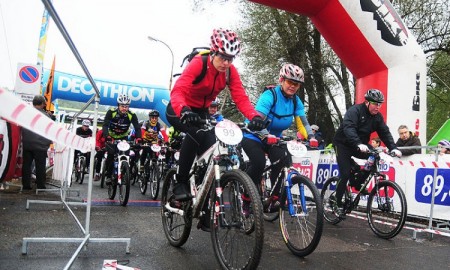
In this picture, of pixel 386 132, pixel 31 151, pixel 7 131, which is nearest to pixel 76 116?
pixel 7 131

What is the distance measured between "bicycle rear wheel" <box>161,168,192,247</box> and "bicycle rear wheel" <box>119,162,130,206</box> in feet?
7.58

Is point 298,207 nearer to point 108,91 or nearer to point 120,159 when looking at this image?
point 120,159

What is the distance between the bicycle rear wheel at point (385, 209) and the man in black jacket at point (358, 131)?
464mm

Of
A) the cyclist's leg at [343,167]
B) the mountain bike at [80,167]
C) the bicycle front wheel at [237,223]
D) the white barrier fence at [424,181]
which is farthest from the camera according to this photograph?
the mountain bike at [80,167]

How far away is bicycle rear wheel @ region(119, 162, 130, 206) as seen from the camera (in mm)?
6977

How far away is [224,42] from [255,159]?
165 cm

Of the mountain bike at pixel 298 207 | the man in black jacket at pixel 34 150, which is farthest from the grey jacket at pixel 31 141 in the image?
the mountain bike at pixel 298 207

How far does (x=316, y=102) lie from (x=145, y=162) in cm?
1187

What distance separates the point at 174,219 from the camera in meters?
4.50

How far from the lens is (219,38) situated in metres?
3.82

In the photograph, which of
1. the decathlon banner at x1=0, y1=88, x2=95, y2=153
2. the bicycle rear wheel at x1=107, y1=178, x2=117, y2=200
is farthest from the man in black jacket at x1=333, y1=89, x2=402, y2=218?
the decathlon banner at x1=0, y1=88, x2=95, y2=153

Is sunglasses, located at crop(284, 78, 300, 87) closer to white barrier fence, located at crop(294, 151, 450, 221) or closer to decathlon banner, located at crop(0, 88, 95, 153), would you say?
white barrier fence, located at crop(294, 151, 450, 221)

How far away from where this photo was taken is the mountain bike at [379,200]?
542 cm

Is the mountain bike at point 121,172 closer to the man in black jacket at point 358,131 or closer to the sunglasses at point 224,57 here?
the man in black jacket at point 358,131
